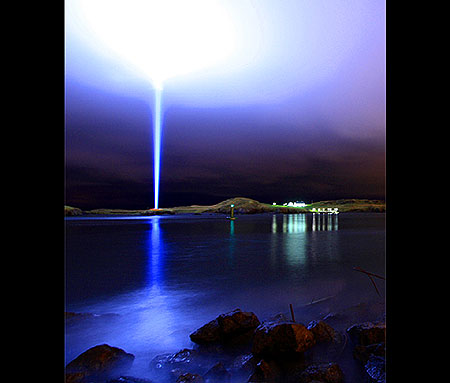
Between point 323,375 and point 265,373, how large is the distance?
2.08ft

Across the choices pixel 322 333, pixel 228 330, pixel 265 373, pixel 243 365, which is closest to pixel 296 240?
pixel 322 333

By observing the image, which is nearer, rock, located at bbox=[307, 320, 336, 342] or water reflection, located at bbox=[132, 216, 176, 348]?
rock, located at bbox=[307, 320, 336, 342]

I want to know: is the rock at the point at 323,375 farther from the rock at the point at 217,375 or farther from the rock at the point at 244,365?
the rock at the point at 217,375

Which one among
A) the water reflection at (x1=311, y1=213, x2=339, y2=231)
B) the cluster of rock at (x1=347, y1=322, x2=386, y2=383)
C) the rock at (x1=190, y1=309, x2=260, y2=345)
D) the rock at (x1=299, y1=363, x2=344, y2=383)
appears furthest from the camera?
the water reflection at (x1=311, y1=213, x2=339, y2=231)

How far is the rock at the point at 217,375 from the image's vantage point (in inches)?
113

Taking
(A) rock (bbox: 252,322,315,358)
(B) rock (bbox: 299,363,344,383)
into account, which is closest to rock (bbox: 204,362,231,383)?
(A) rock (bbox: 252,322,315,358)

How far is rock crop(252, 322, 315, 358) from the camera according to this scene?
306cm

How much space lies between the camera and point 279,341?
3066mm

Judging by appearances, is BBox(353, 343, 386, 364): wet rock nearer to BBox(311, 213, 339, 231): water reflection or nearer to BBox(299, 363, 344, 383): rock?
BBox(299, 363, 344, 383): rock

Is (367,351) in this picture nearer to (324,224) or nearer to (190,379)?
(190,379)
